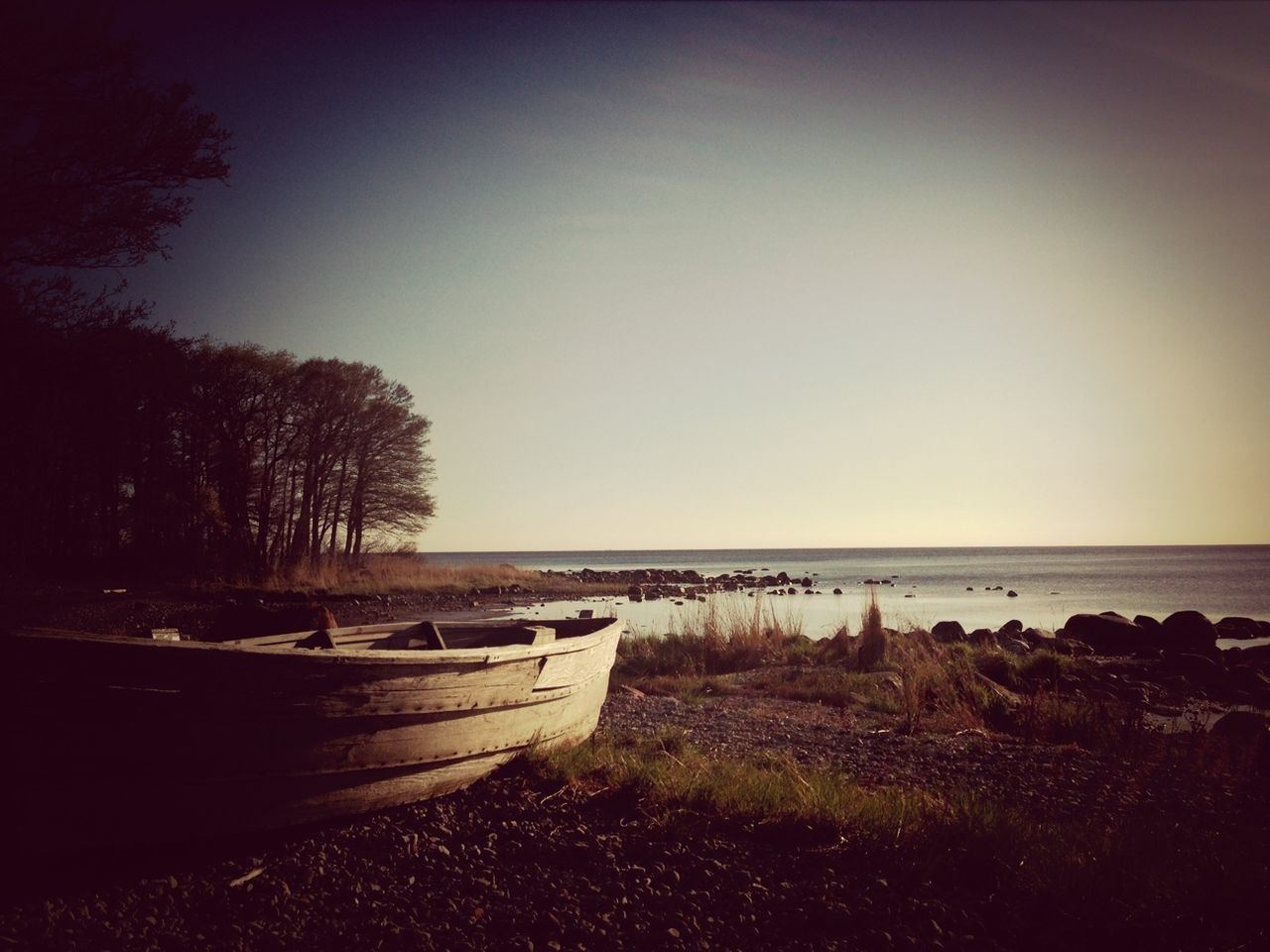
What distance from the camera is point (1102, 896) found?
153 inches

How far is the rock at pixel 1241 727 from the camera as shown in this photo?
8391 mm

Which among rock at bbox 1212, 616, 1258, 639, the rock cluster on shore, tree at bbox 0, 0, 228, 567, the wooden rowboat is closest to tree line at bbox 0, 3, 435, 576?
tree at bbox 0, 0, 228, 567

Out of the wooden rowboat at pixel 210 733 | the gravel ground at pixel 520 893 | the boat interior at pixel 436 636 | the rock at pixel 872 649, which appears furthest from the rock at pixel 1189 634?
the wooden rowboat at pixel 210 733

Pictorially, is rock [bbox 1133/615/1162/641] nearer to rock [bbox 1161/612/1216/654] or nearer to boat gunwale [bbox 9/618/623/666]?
rock [bbox 1161/612/1216/654]

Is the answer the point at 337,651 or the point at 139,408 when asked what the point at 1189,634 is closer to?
the point at 337,651

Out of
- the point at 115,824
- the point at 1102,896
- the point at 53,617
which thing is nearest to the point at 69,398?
the point at 53,617

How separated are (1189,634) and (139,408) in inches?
1378

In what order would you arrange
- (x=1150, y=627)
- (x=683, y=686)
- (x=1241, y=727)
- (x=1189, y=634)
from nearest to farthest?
(x=1241, y=727) < (x=683, y=686) < (x=1189, y=634) < (x=1150, y=627)

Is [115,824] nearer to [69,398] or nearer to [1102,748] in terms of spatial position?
[1102,748]

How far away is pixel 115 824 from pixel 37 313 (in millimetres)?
11160

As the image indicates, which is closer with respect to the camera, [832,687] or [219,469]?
[832,687]

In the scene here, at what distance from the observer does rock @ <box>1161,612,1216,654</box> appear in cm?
Answer: 1714

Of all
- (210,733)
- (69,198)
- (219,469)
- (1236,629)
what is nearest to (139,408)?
(219,469)

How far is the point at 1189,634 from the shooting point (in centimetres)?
1784
